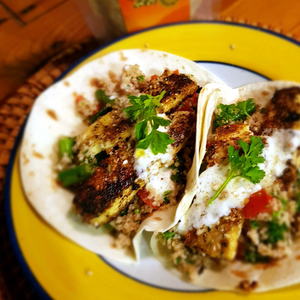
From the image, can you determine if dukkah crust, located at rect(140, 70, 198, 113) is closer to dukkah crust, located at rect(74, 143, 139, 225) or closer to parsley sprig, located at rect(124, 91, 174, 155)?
parsley sprig, located at rect(124, 91, 174, 155)

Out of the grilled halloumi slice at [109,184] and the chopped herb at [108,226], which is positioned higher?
Answer: the grilled halloumi slice at [109,184]

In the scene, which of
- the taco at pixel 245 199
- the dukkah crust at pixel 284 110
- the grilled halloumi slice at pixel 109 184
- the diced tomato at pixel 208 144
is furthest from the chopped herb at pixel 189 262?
the dukkah crust at pixel 284 110

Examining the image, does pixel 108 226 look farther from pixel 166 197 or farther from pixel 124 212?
pixel 166 197

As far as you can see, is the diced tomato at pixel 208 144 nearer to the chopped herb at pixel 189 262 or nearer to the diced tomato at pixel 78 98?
the chopped herb at pixel 189 262

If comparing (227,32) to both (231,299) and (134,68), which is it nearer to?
(134,68)

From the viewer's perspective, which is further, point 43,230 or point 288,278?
point 43,230

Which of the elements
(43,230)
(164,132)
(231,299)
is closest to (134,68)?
(164,132)

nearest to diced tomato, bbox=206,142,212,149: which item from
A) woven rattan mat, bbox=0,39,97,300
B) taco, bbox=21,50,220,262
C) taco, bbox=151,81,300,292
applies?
taco, bbox=151,81,300,292
